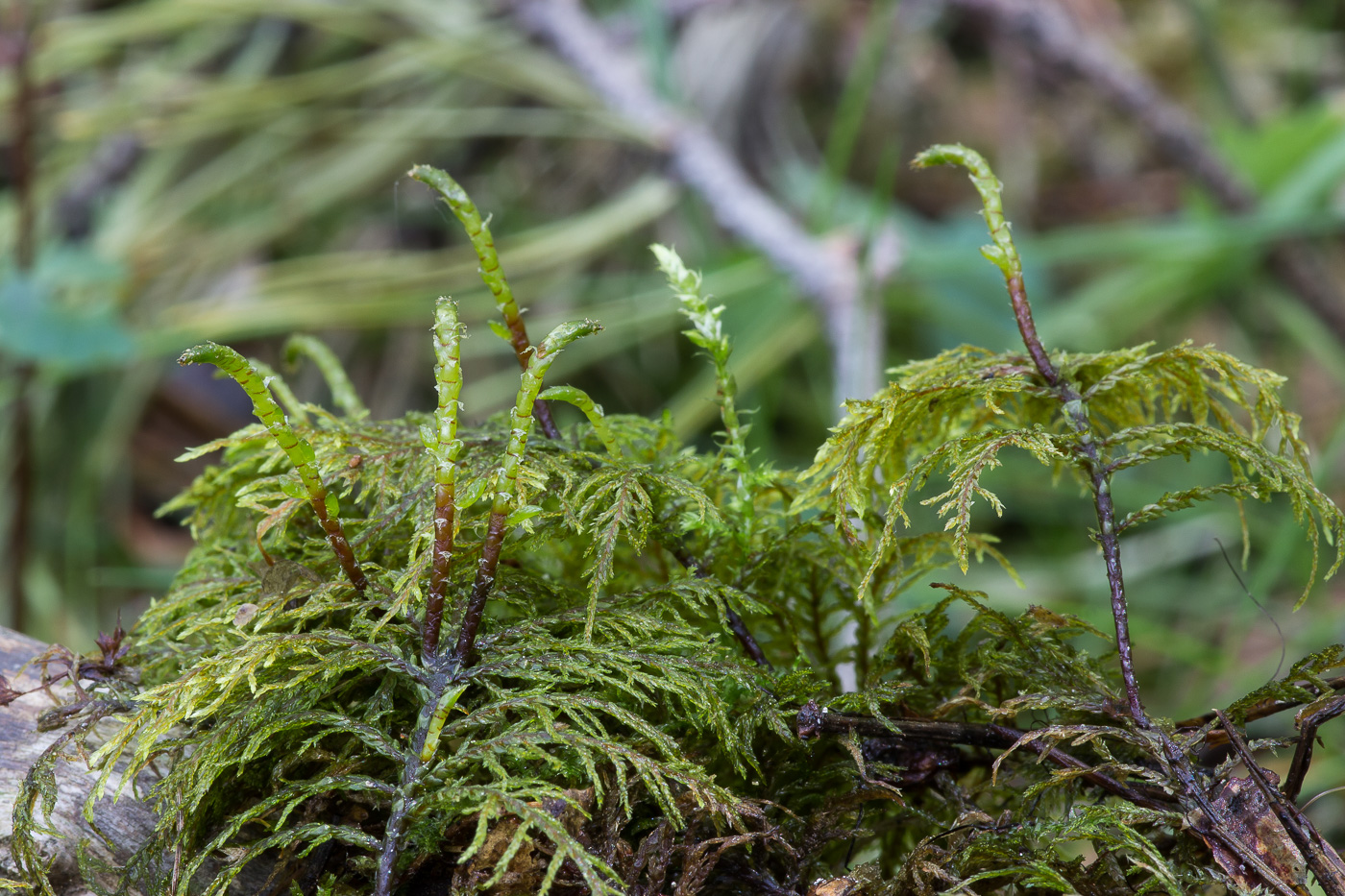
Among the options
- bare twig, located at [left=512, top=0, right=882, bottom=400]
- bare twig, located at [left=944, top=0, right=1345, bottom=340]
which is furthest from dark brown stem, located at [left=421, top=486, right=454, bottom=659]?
bare twig, located at [left=944, top=0, right=1345, bottom=340]

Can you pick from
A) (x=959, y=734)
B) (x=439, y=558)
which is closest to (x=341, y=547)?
(x=439, y=558)

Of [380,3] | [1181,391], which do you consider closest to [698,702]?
[1181,391]

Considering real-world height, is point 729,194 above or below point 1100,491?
above

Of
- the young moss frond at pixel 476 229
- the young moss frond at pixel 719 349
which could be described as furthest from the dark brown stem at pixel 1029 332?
the young moss frond at pixel 476 229

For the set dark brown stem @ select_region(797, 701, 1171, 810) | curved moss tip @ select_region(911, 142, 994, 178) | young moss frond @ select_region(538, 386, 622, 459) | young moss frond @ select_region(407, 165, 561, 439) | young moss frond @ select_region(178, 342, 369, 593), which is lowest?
dark brown stem @ select_region(797, 701, 1171, 810)

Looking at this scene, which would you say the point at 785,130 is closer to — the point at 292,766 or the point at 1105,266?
the point at 1105,266

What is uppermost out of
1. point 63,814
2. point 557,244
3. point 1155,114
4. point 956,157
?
point 1155,114

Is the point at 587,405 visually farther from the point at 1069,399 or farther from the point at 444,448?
the point at 1069,399

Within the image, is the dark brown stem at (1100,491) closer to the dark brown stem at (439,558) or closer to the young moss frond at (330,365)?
the dark brown stem at (439,558)

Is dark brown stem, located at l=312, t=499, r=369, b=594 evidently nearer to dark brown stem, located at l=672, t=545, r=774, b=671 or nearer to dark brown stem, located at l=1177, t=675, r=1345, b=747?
dark brown stem, located at l=672, t=545, r=774, b=671
